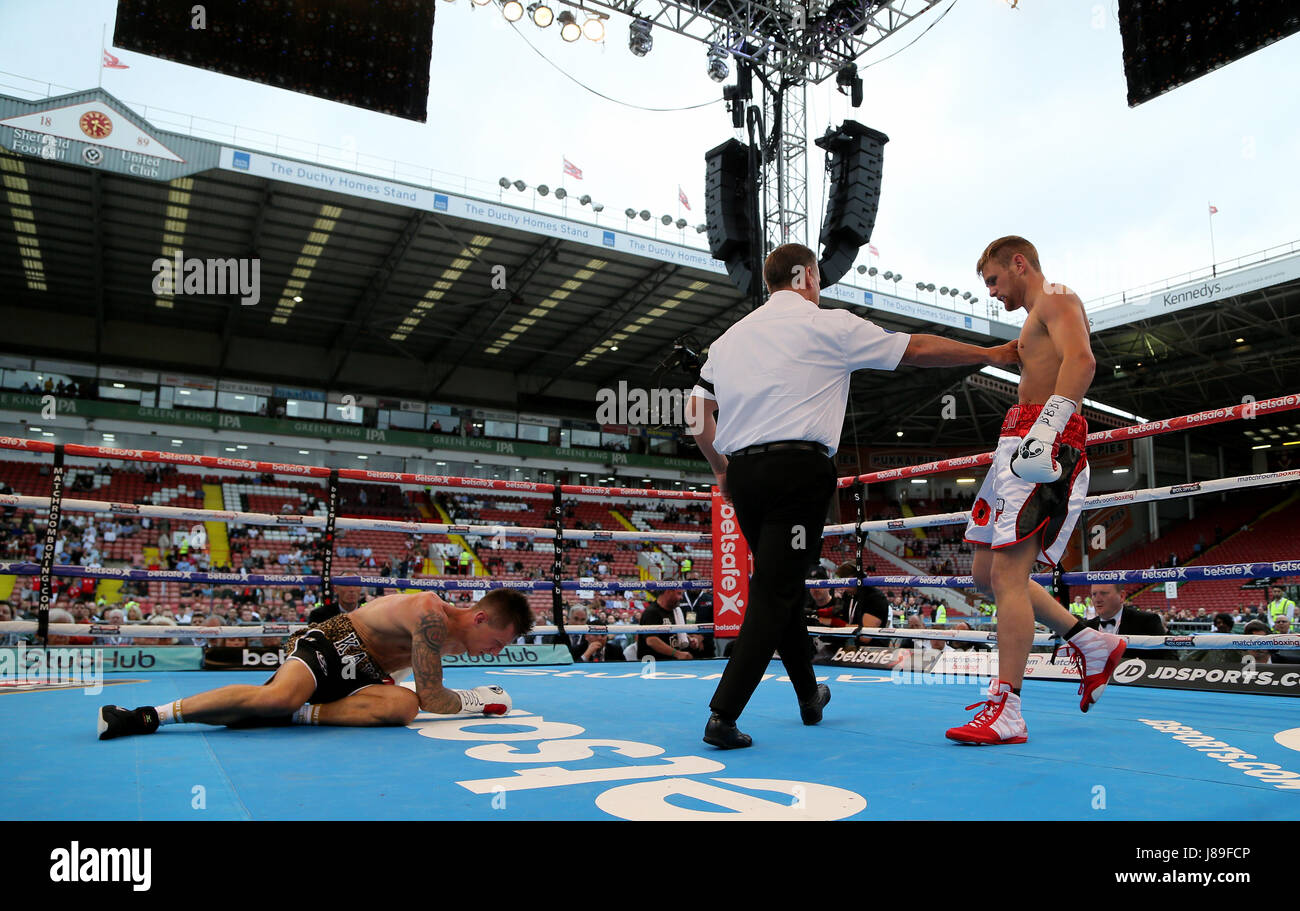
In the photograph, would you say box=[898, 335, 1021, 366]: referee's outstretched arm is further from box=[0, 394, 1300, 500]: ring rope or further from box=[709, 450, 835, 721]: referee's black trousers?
box=[0, 394, 1300, 500]: ring rope

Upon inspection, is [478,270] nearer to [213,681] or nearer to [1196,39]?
[1196,39]

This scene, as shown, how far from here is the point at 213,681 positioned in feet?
12.0

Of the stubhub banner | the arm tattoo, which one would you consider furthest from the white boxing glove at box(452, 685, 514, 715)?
the stubhub banner

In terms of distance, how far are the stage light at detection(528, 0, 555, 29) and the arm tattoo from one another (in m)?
9.10

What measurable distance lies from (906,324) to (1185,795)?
21.2 meters

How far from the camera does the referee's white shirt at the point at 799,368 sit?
6.93 ft

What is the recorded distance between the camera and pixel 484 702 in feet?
8.39

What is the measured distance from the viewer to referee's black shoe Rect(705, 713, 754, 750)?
1897 millimetres

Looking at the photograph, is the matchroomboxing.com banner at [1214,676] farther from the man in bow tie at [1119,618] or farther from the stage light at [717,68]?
the stage light at [717,68]

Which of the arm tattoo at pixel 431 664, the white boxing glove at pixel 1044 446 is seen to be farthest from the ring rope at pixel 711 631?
the arm tattoo at pixel 431 664
